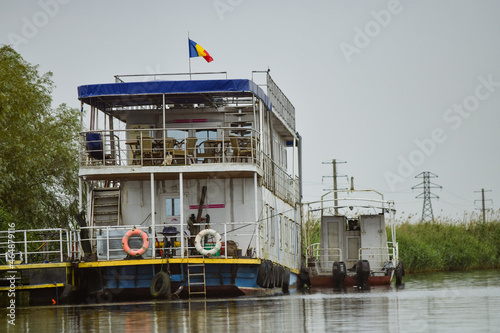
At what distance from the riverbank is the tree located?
1607 cm

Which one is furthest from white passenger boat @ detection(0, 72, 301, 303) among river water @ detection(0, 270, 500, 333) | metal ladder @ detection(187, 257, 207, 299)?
river water @ detection(0, 270, 500, 333)

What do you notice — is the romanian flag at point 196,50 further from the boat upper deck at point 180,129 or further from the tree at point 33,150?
the tree at point 33,150

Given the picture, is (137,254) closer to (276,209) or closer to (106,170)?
A: (106,170)

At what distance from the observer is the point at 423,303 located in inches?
719

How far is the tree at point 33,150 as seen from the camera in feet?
107

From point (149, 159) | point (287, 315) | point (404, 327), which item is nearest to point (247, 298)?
point (149, 159)

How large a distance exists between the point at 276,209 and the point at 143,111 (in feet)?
17.9

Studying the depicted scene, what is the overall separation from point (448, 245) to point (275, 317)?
1279 inches

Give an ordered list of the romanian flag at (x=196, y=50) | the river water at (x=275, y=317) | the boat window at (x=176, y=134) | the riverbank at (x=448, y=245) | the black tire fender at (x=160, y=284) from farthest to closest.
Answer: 1. the riverbank at (x=448, y=245)
2. the romanian flag at (x=196, y=50)
3. the boat window at (x=176, y=134)
4. the black tire fender at (x=160, y=284)
5. the river water at (x=275, y=317)

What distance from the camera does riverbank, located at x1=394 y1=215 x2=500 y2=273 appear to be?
1737 inches

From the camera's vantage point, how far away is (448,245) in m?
46.6

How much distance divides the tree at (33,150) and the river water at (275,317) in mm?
12858

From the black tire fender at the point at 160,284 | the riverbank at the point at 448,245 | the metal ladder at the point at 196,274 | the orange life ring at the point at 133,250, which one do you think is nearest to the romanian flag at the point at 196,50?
the orange life ring at the point at 133,250

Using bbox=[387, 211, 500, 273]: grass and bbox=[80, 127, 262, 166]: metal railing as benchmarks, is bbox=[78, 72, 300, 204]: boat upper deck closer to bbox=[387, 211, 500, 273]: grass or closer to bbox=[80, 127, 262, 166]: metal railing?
bbox=[80, 127, 262, 166]: metal railing
